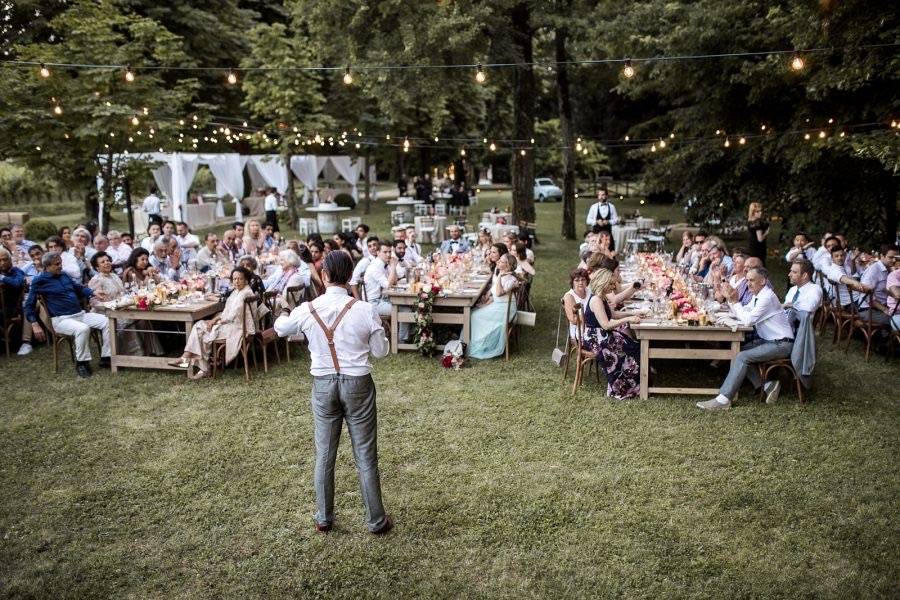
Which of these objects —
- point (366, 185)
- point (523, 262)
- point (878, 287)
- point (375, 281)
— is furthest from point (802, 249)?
point (366, 185)

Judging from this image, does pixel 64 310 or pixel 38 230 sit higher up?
pixel 38 230

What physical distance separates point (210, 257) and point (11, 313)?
3.04 metres

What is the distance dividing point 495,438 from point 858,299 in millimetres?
5963

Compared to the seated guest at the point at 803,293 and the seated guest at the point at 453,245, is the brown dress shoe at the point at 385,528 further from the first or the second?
the seated guest at the point at 453,245

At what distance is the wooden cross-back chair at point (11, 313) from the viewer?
888 centimetres

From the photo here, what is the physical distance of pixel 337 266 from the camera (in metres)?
4.20

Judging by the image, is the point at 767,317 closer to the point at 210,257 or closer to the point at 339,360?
the point at 339,360

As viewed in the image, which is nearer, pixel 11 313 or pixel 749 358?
pixel 749 358

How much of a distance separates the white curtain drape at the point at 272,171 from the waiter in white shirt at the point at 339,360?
23.6 m

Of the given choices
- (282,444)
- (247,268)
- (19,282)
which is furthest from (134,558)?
(19,282)

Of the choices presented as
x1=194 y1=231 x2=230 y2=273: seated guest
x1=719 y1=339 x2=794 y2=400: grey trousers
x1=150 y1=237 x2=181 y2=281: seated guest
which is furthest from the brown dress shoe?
x1=194 y1=231 x2=230 y2=273: seated guest

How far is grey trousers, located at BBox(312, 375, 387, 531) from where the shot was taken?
14.2 feet

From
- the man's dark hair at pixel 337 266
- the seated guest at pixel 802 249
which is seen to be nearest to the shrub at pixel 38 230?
the man's dark hair at pixel 337 266

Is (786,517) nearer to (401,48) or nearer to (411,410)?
(411,410)
